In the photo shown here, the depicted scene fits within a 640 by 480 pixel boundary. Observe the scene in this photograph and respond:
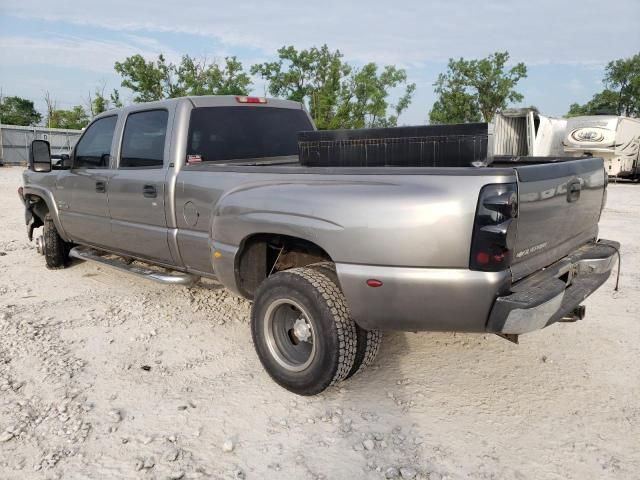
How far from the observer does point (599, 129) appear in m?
16.9

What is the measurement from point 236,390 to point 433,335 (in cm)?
170

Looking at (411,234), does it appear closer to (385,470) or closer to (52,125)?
(385,470)

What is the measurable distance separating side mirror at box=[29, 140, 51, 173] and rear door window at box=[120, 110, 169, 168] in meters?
1.16

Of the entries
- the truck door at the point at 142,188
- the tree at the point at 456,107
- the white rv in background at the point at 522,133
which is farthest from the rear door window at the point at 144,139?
the tree at the point at 456,107

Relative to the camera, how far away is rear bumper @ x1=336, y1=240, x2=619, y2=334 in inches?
96.8

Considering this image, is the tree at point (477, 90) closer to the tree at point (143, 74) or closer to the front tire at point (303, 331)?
the tree at point (143, 74)

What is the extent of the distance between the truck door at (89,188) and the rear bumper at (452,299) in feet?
9.84

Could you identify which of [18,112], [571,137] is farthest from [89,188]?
[18,112]

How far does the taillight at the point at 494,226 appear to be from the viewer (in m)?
2.38

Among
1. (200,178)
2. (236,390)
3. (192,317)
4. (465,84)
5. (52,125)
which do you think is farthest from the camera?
(52,125)

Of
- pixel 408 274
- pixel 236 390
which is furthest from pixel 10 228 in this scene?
pixel 408 274

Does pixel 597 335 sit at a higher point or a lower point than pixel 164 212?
lower

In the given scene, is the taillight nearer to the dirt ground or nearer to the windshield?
the dirt ground

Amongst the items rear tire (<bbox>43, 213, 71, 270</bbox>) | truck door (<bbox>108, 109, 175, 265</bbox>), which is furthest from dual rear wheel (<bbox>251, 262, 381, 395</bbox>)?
rear tire (<bbox>43, 213, 71, 270</bbox>)
